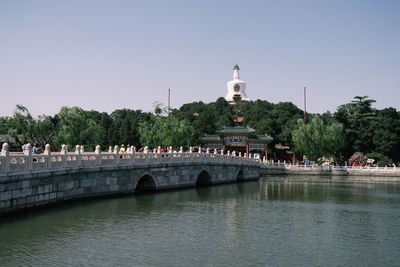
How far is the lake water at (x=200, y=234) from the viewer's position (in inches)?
457

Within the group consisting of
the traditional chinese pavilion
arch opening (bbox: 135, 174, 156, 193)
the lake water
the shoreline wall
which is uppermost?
the traditional chinese pavilion

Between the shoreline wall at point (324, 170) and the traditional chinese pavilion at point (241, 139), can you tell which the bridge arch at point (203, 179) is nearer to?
the shoreline wall at point (324, 170)

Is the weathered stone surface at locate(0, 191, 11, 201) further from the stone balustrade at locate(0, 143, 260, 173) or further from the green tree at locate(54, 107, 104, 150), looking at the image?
the green tree at locate(54, 107, 104, 150)

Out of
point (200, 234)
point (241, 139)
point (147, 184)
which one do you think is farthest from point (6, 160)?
point (241, 139)

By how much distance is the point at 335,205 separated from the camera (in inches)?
882

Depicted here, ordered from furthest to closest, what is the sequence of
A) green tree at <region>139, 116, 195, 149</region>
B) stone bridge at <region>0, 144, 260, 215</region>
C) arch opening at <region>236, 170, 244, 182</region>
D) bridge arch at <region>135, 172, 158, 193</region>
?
green tree at <region>139, 116, 195, 149</region> < arch opening at <region>236, 170, 244, 182</region> < bridge arch at <region>135, 172, 158, 193</region> < stone bridge at <region>0, 144, 260, 215</region>

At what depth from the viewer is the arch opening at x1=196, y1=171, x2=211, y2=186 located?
32.7 metres

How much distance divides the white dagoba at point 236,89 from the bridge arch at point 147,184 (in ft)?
228

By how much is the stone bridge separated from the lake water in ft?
2.17

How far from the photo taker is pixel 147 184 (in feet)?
84.6

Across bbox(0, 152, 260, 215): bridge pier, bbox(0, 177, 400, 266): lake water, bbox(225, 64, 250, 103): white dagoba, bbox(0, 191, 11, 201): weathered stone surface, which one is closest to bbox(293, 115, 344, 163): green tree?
bbox(0, 152, 260, 215): bridge pier

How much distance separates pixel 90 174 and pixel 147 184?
6.03 m

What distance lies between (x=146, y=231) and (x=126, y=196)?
8.09 metres

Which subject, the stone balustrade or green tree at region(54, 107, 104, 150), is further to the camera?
green tree at region(54, 107, 104, 150)
